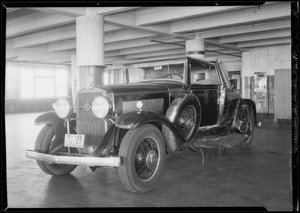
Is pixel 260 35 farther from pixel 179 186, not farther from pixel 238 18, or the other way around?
pixel 179 186

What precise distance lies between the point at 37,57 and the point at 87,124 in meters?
17.1

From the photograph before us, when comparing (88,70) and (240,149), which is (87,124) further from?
(88,70)

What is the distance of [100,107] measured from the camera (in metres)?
3.37

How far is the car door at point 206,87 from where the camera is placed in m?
4.52

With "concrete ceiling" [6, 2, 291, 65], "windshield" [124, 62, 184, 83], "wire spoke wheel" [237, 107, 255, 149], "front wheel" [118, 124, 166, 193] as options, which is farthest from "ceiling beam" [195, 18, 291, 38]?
"front wheel" [118, 124, 166, 193]

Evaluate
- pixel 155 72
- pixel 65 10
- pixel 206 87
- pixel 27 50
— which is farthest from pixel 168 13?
pixel 27 50

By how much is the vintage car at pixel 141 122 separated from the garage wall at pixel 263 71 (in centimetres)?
1023

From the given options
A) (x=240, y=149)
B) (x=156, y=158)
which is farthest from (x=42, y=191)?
(x=240, y=149)

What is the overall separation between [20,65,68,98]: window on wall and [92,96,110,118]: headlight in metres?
18.7

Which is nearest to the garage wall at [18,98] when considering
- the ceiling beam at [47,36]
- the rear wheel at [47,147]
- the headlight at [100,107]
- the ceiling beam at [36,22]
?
the ceiling beam at [47,36]

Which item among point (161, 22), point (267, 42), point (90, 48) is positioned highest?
point (267, 42)

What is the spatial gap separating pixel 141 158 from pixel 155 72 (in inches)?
76.5

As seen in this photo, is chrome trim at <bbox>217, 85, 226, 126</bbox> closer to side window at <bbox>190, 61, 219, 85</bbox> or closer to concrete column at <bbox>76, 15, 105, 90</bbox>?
side window at <bbox>190, 61, 219, 85</bbox>

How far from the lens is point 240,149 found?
545 cm
